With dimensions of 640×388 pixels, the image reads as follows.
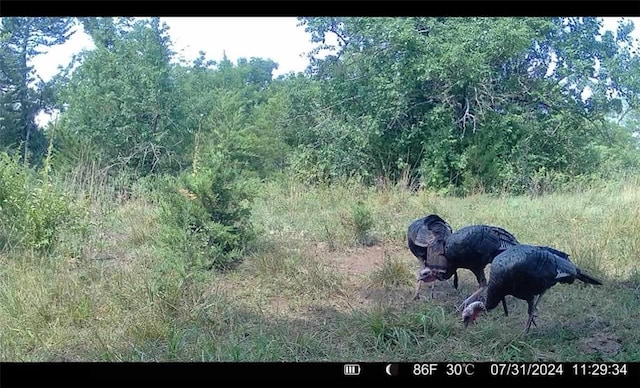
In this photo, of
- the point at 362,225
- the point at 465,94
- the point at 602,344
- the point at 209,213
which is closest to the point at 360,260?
the point at 362,225

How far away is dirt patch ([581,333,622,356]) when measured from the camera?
2.83 meters

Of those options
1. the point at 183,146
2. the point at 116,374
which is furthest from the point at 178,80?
the point at 116,374

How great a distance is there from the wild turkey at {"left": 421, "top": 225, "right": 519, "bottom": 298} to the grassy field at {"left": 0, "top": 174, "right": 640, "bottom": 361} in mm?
287

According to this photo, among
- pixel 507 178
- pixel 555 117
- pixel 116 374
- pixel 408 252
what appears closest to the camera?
pixel 116 374

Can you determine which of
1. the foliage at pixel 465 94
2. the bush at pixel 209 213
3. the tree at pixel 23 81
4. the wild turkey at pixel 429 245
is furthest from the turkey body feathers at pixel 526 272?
the foliage at pixel 465 94

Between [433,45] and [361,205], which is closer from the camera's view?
[361,205]

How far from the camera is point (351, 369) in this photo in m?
2.34

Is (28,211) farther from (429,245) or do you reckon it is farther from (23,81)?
(429,245)

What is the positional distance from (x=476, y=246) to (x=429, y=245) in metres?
0.35

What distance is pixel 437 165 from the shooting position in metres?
6.59

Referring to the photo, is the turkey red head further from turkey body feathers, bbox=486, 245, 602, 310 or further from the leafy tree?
the leafy tree

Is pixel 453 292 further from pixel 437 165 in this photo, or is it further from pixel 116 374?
pixel 437 165

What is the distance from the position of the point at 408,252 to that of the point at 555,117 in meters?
3.92

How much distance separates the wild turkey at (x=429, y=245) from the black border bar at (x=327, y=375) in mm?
1067
